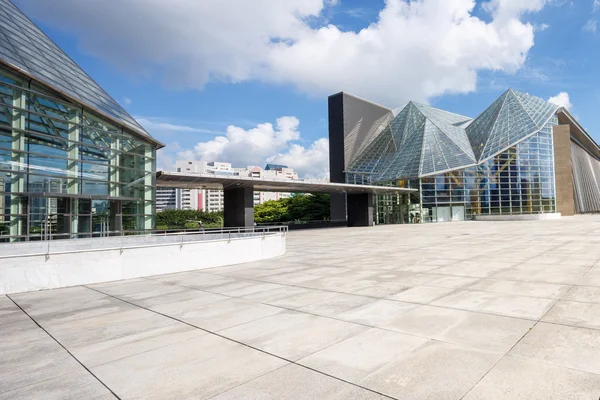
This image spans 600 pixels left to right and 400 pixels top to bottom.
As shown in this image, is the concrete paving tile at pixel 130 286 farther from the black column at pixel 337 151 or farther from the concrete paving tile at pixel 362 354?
the black column at pixel 337 151

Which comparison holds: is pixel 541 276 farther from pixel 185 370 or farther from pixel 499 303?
pixel 185 370

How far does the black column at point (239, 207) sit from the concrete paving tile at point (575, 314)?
26.9 m

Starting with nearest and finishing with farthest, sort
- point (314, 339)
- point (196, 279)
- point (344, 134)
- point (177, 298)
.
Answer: point (314, 339), point (177, 298), point (196, 279), point (344, 134)

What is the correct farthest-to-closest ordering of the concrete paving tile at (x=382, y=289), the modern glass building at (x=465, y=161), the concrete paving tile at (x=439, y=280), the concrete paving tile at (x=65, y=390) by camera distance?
the modern glass building at (x=465, y=161), the concrete paving tile at (x=439, y=280), the concrete paving tile at (x=382, y=289), the concrete paving tile at (x=65, y=390)

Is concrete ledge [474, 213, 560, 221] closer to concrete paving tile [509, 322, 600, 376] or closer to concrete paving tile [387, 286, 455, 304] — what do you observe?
concrete paving tile [387, 286, 455, 304]

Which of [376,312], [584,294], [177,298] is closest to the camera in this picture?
[376,312]

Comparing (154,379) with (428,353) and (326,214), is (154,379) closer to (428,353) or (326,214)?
(428,353)

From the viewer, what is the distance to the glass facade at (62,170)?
1642 cm

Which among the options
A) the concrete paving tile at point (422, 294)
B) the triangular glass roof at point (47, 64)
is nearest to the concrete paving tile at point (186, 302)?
the concrete paving tile at point (422, 294)

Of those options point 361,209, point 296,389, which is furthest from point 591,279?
point 361,209

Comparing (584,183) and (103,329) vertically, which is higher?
(584,183)

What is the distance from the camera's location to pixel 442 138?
2466 inches

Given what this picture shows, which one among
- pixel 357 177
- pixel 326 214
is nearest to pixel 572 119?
pixel 357 177

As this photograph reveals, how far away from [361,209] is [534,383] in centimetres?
4399
